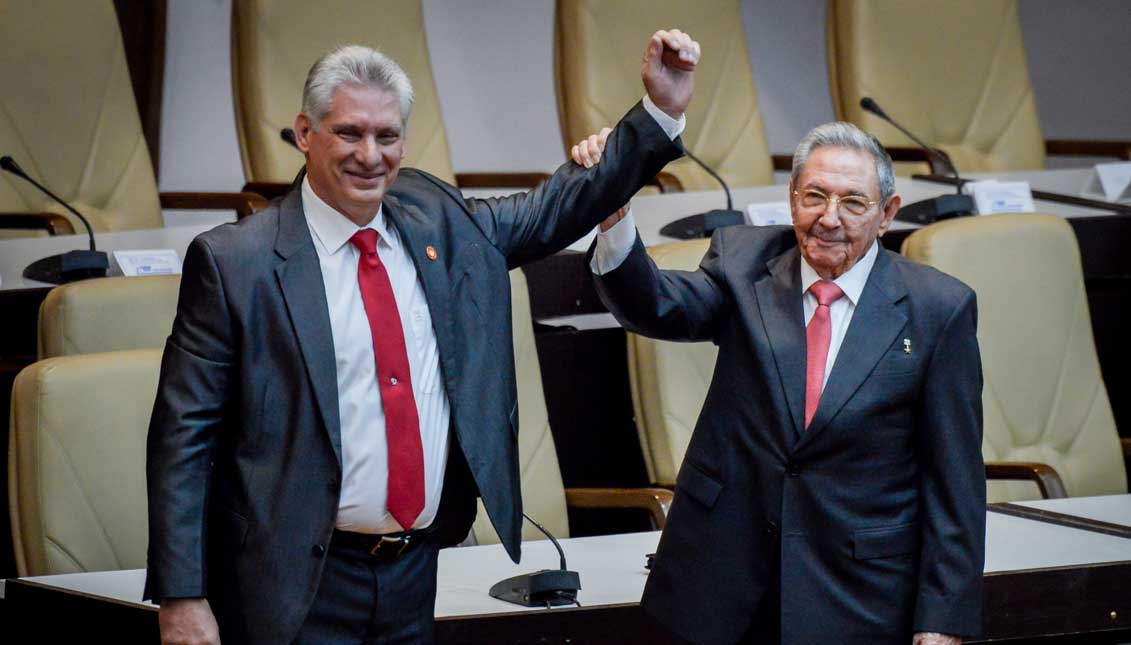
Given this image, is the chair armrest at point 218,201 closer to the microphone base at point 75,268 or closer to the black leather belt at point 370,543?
the microphone base at point 75,268

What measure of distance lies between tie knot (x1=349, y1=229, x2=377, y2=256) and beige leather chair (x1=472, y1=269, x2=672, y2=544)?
1005 millimetres

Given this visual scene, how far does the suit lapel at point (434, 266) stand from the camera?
1.74 metres

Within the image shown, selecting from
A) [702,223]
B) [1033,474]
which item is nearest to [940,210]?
[702,223]

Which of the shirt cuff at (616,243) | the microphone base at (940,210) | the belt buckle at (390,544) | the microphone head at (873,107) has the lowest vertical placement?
the belt buckle at (390,544)

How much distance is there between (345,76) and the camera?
65.7 inches

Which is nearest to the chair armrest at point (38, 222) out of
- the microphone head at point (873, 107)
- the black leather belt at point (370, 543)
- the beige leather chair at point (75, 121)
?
the beige leather chair at point (75, 121)

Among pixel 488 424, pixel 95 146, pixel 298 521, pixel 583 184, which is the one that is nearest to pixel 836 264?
pixel 583 184

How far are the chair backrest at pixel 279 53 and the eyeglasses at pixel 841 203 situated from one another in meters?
1.86

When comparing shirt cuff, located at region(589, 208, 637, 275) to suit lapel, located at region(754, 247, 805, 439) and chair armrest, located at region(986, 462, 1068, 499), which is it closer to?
suit lapel, located at region(754, 247, 805, 439)

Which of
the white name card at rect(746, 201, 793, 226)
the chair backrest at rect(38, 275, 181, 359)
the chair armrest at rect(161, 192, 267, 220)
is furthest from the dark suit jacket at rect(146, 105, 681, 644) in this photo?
the chair armrest at rect(161, 192, 267, 220)

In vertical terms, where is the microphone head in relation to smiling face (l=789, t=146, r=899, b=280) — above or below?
above

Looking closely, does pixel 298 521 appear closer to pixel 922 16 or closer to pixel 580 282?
pixel 580 282

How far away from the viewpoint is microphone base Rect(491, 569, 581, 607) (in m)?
2.03

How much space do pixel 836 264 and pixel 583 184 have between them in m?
0.37
